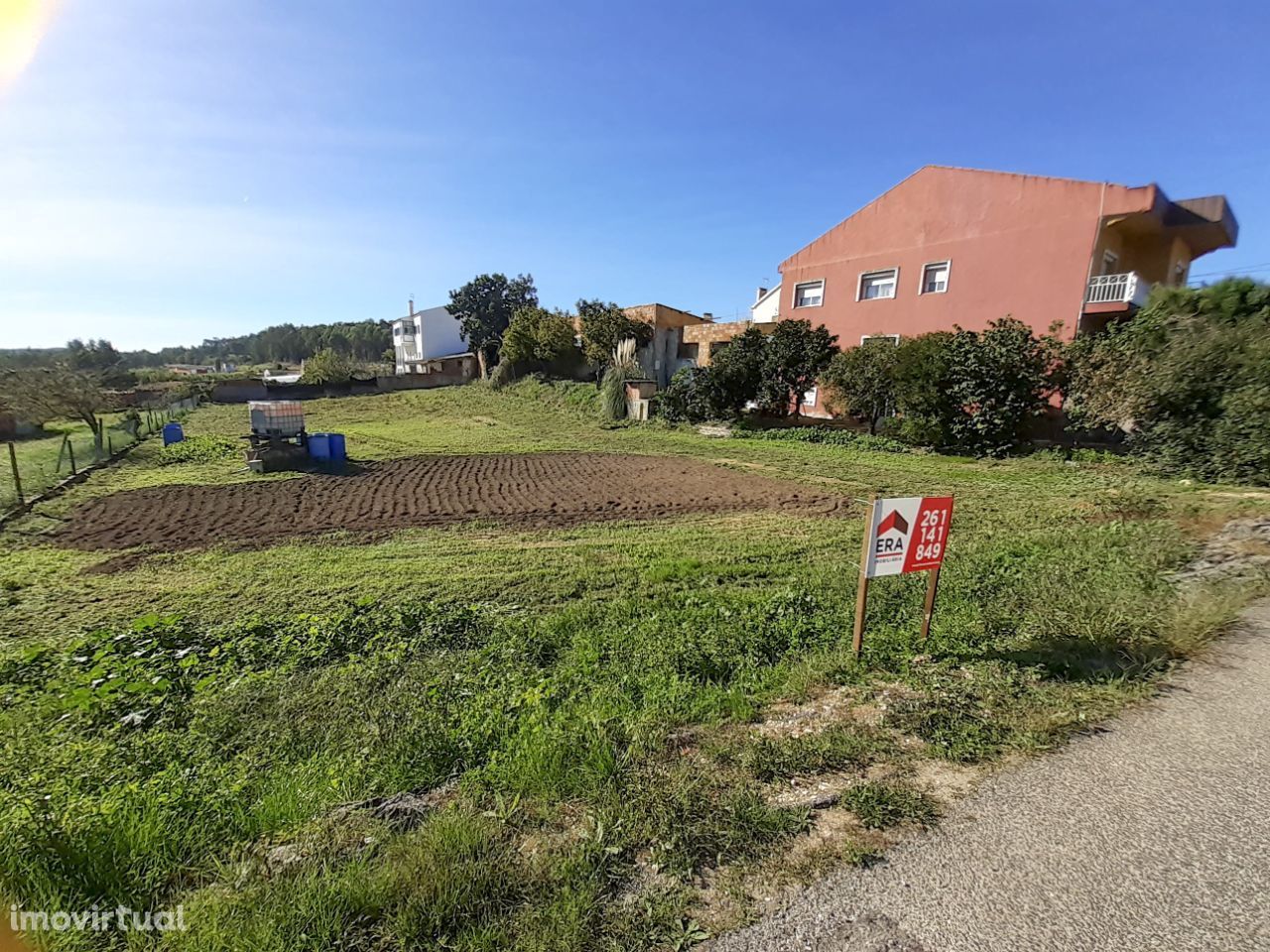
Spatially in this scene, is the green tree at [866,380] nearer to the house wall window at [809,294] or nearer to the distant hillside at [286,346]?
the house wall window at [809,294]

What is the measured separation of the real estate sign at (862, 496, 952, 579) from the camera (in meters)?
3.61

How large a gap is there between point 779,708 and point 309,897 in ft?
8.14

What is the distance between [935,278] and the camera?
19125mm

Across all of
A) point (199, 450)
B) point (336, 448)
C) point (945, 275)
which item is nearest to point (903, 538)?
point (336, 448)

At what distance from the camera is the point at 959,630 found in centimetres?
423

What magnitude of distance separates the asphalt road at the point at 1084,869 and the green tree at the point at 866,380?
1559cm

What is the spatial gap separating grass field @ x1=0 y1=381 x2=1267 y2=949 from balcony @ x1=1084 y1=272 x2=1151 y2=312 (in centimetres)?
1073

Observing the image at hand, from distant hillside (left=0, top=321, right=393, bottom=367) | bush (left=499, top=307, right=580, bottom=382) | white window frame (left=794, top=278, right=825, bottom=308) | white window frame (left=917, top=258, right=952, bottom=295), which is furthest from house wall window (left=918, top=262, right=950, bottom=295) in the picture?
distant hillside (left=0, top=321, right=393, bottom=367)

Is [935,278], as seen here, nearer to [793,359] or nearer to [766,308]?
[793,359]

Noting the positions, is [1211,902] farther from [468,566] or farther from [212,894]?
[468,566]

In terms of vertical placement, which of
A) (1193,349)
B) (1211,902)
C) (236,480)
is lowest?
(236,480)

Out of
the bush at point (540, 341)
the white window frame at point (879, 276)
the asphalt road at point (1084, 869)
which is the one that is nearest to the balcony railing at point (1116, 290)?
the white window frame at point (879, 276)

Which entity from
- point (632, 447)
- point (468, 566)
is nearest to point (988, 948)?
point (468, 566)

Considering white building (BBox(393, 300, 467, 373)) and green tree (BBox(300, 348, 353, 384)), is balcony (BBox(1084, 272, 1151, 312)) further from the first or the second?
white building (BBox(393, 300, 467, 373))
